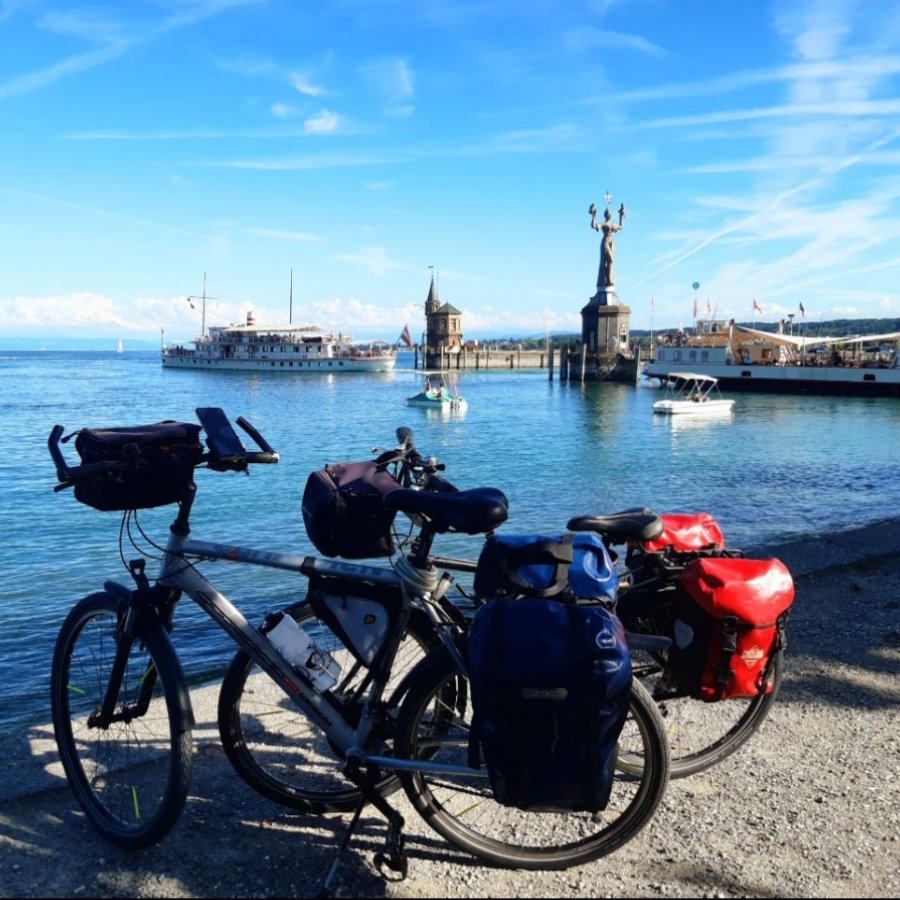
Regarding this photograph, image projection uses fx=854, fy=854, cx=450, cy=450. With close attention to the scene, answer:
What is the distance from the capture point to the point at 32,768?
3.45 metres

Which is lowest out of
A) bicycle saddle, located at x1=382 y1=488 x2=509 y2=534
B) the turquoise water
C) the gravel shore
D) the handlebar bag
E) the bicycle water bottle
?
the turquoise water

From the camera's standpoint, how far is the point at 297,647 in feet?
9.97

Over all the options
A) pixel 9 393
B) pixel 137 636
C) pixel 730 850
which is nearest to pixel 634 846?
pixel 730 850

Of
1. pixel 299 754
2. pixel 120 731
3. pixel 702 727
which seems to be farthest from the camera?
pixel 702 727

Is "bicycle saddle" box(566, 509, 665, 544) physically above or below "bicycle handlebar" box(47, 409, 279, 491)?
below

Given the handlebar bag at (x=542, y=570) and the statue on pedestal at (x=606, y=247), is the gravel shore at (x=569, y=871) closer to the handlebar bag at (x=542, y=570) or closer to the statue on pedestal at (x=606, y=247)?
the handlebar bag at (x=542, y=570)

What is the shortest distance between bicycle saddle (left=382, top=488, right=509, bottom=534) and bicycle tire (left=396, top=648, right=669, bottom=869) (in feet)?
1.42

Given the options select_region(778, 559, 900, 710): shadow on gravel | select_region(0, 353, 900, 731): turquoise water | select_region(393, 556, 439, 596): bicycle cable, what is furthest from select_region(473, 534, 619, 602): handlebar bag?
select_region(0, 353, 900, 731): turquoise water

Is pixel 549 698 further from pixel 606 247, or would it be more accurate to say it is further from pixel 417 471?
pixel 606 247

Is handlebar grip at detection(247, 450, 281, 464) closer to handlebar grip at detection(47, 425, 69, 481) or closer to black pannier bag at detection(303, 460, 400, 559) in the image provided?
black pannier bag at detection(303, 460, 400, 559)

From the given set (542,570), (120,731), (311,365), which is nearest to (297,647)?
(120,731)

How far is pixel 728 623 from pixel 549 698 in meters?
1.02

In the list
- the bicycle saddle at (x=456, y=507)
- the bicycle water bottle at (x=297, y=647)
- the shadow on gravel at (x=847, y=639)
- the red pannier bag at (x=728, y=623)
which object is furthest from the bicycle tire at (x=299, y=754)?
the shadow on gravel at (x=847, y=639)

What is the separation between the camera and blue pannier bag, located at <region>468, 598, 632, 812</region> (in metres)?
2.39
